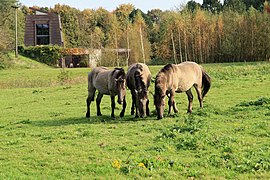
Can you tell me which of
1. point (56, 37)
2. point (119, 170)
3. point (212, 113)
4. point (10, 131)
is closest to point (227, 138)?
point (119, 170)

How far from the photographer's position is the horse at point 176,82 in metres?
9.42

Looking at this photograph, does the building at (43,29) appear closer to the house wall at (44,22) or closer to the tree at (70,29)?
the house wall at (44,22)

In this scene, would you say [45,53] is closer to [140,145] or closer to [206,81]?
[206,81]

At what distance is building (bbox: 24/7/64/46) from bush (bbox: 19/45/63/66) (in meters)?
4.91

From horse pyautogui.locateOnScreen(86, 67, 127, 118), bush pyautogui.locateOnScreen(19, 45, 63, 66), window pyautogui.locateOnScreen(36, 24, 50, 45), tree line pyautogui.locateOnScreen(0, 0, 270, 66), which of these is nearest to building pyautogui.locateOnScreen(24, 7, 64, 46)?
window pyautogui.locateOnScreen(36, 24, 50, 45)

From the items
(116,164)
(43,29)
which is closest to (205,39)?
(43,29)

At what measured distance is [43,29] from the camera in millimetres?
49969

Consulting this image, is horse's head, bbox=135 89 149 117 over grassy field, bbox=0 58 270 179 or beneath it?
over

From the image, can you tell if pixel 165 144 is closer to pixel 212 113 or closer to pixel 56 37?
pixel 212 113

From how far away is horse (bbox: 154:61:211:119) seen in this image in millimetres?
9422

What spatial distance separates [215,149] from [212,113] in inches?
140

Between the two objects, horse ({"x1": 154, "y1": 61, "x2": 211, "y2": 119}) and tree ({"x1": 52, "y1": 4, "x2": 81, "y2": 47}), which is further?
tree ({"x1": 52, "y1": 4, "x2": 81, "y2": 47})

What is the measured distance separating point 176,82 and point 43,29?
141 ft

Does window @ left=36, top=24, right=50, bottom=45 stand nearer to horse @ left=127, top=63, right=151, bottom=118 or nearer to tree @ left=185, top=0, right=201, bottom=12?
tree @ left=185, top=0, right=201, bottom=12
